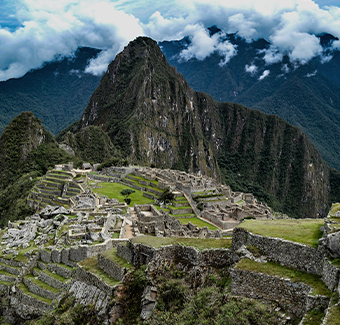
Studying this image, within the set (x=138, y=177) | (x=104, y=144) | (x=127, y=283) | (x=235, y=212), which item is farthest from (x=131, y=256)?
(x=104, y=144)

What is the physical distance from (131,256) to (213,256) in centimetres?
376

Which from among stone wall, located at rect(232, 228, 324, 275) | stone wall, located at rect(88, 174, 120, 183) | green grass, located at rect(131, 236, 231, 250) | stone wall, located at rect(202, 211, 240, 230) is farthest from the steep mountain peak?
stone wall, located at rect(232, 228, 324, 275)

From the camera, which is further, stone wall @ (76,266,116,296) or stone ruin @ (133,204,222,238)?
stone ruin @ (133,204,222,238)

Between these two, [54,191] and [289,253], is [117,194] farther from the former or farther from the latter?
[289,253]

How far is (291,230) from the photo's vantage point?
36.5 ft

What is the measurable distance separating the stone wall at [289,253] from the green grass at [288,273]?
185 mm

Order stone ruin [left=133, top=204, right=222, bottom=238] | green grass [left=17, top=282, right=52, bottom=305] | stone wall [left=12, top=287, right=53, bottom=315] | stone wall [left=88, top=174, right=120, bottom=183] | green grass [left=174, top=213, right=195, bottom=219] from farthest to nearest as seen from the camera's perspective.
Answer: stone wall [left=88, top=174, right=120, bottom=183]
green grass [left=174, top=213, right=195, bottom=219]
stone ruin [left=133, top=204, right=222, bottom=238]
green grass [left=17, top=282, right=52, bottom=305]
stone wall [left=12, top=287, right=53, bottom=315]

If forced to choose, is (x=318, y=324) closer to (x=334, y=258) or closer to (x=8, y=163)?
(x=334, y=258)

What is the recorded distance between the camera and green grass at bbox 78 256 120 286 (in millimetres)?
13859

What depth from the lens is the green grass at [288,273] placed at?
856cm

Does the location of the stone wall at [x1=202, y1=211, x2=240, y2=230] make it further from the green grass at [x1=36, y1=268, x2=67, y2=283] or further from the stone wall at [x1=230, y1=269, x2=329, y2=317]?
the stone wall at [x1=230, y1=269, x2=329, y2=317]

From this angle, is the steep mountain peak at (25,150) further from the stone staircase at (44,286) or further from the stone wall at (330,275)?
the stone wall at (330,275)

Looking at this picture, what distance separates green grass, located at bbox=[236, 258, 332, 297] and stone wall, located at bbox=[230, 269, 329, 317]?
0.17m

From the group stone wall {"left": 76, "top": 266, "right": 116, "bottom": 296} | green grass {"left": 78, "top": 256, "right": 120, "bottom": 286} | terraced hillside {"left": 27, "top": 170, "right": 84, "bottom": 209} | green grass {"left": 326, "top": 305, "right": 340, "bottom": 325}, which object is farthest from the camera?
terraced hillside {"left": 27, "top": 170, "right": 84, "bottom": 209}
